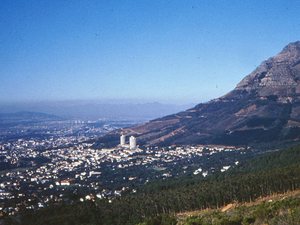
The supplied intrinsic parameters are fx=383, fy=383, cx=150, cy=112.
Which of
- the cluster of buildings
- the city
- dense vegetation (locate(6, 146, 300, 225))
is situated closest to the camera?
dense vegetation (locate(6, 146, 300, 225))

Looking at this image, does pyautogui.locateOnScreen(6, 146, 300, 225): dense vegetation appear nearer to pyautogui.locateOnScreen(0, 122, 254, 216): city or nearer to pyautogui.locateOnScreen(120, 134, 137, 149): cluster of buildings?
pyautogui.locateOnScreen(0, 122, 254, 216): city

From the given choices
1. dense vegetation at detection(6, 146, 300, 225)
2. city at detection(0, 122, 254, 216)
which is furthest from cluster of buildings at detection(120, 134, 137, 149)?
dense vegetation at detection(6, 146, 300, 225)

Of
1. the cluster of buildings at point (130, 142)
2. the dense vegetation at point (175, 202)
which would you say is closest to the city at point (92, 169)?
the cluster of buildings at point (130, 142)

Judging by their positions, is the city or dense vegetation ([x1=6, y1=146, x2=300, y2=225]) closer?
dense vegetation ([x1=6, y1=146, x2=300, y2=225])

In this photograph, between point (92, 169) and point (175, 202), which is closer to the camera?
point (175, 202)

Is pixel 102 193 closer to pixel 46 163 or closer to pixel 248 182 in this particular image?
pixel 248 182

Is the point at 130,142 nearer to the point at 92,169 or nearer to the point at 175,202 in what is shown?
the point at 92,169

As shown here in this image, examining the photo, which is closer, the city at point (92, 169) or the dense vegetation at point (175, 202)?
the dense vegetation at point (175, 202)

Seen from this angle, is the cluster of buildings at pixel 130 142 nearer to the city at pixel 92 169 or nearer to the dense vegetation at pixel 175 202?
the city at pixel 92 169

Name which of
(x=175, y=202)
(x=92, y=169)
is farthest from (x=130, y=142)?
(x=175, y=202)

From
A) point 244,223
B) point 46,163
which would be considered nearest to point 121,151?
point 46,163

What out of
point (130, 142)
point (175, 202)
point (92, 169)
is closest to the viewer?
point (175, 202)

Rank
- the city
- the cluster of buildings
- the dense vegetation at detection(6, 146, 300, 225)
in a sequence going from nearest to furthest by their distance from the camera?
the dense vegetation at detection(6, 146, 300, 225)
the city
the cluster of buildings

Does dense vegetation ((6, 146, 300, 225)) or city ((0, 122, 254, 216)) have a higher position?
dense vegetation ((6, 146, 300, 225))
